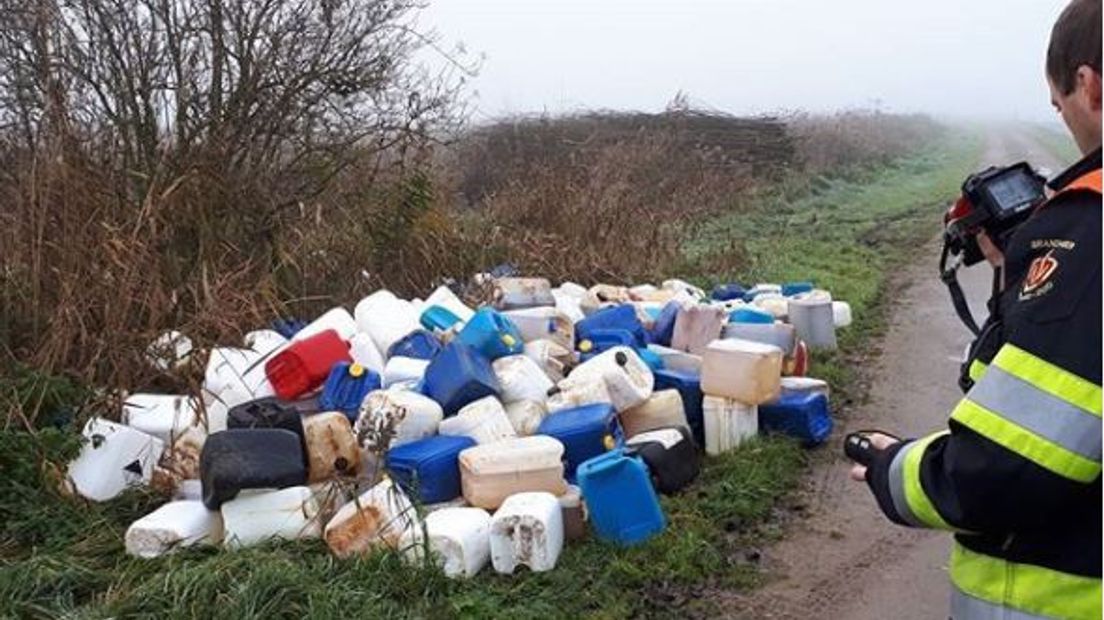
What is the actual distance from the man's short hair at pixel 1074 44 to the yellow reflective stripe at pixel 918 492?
1.91 feet

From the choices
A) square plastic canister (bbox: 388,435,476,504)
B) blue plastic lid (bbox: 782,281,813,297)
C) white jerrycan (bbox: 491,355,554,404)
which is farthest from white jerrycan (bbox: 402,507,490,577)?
blue plastic lid (bbox: 782,281,813,297)

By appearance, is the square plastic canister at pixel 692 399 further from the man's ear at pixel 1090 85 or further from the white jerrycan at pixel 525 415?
the man's ear at pixel 1090 85

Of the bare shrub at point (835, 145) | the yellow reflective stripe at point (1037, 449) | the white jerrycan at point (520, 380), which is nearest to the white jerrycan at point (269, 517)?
the white jerrycan at point (520, 380)

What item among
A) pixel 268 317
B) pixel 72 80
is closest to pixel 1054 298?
pixel 268 317

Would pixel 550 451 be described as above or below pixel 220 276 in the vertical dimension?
below

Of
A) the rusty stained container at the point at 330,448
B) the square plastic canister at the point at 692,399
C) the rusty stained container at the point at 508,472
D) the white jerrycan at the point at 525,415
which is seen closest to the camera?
the rusty stained container at the point at 508,472

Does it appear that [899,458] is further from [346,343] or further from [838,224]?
[838,224]

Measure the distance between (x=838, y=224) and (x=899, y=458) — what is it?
1514cm

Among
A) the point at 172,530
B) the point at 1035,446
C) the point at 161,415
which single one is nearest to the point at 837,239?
the point at 161,415

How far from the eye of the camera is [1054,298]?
142 cm

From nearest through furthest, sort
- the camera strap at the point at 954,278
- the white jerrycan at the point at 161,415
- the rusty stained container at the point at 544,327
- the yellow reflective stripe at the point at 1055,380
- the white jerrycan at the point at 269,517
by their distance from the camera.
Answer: the yellow reflective stripe at the point at 1055,380 < the camera strap at the point at 954,278 < the white jerrycan at the point at 269,517 < the white jerrycan at the point at 161,415 < the rusty stained container at the point at 544,327

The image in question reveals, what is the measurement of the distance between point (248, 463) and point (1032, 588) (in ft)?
10.2

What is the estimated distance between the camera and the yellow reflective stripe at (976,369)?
1727 millimetres

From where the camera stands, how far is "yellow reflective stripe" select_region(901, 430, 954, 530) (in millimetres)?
1640
